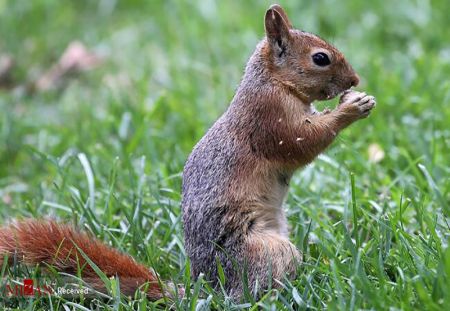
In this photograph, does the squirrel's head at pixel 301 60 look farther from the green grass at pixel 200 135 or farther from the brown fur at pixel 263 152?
the green grass at pixel 200 135

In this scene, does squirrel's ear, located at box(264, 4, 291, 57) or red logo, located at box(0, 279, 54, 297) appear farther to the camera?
squirrel's ear, located at box(264, 4, 291, 57)

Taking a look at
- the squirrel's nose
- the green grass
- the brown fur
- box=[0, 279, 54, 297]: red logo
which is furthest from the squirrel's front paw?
box=[0, 279, 54, 297]: red logo

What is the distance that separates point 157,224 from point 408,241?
1190 millimetres

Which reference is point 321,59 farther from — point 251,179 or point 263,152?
point 251,179

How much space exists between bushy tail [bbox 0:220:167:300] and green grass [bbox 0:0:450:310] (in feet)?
0.32

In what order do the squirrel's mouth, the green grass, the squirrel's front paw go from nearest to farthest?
the green grass → the squirrel's front paw → the squirrel's mouth

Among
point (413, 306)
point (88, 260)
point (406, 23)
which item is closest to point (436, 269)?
point (413, 306)

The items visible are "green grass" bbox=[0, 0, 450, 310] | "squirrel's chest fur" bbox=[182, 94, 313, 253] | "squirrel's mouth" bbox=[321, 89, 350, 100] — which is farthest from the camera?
"squirrel's mouth" bbox=[321, 89, 350, 100]

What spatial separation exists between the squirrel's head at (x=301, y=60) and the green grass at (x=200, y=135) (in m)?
0.49

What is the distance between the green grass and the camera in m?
3.04

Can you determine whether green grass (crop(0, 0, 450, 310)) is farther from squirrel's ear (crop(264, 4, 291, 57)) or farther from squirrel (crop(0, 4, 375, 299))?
squirrel's ear (crop(264, 4, 291, 57))

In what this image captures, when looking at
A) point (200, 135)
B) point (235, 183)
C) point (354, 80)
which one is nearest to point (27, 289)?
point (235, 183)

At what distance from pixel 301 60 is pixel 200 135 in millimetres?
1601

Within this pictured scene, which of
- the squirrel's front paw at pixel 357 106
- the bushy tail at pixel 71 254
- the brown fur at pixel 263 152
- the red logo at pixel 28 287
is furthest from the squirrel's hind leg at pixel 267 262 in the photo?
the red logo at pixel 28 287
